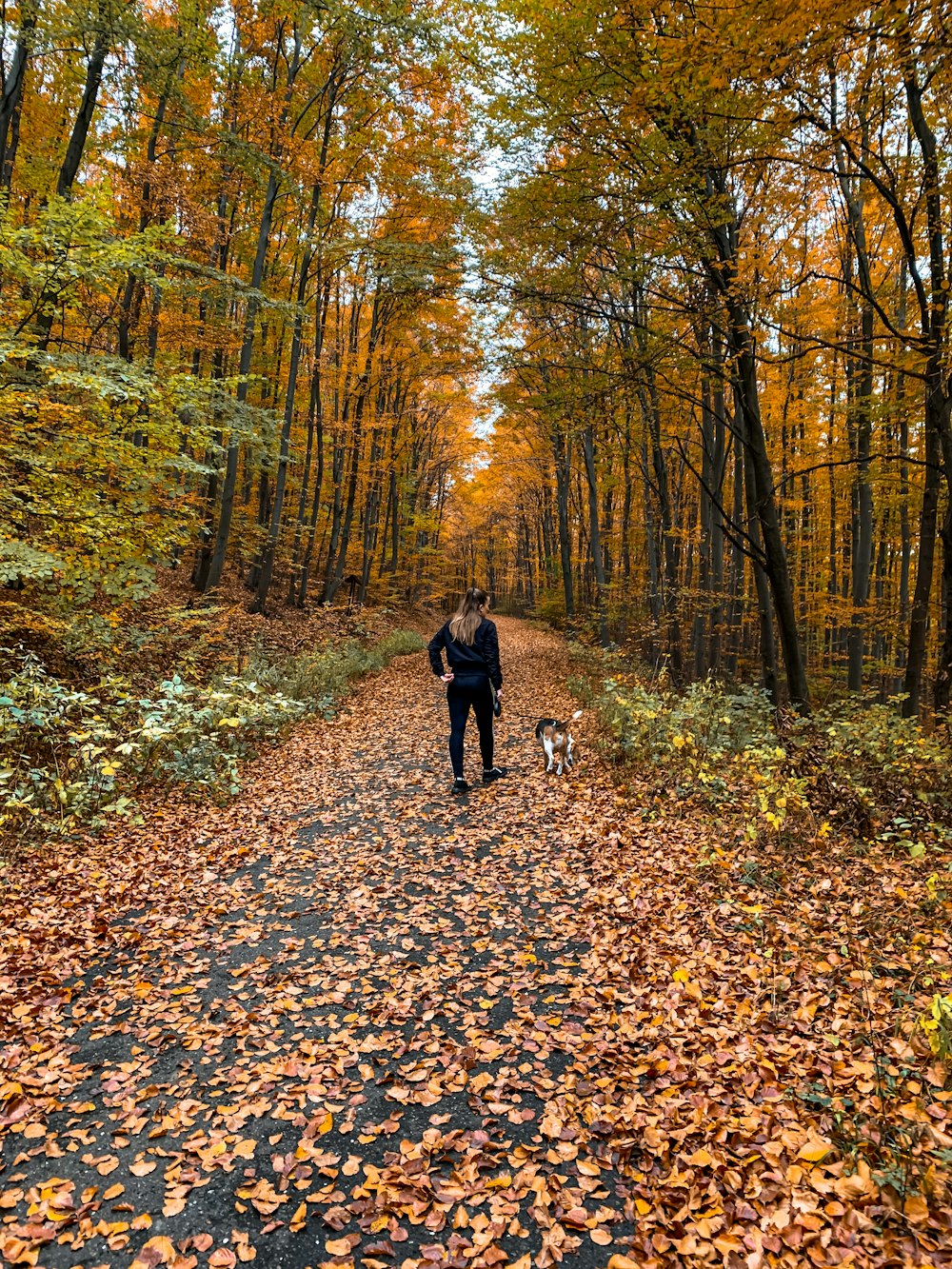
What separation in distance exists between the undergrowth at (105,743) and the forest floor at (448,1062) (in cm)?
58

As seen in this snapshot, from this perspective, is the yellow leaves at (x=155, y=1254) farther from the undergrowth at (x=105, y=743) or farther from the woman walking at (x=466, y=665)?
the woman walking at (x=466, y=665)

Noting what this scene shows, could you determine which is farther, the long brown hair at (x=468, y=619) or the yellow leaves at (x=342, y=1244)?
the long brown hair at (x=468, y=619)

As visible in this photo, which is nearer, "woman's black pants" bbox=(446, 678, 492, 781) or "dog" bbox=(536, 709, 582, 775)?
"woman's black pants" bbox=(446, 678, 492, 781)

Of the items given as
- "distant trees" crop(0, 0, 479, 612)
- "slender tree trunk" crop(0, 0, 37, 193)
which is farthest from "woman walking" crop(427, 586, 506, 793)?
"slender tree trunk" crop(0, 0, 37, 193)

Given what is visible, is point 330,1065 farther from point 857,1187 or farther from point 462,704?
point 462,704

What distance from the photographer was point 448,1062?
121 inches

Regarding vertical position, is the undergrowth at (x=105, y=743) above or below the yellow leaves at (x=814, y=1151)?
above

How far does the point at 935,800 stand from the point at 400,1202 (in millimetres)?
Result: 5562

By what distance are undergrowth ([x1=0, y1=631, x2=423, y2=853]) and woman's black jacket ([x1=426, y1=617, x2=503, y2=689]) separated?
7.74 ft

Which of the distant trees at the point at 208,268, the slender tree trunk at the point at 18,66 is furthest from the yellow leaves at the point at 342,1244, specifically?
the slender tree trunk at the point at 18,66

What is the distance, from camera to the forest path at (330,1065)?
2.25 metres

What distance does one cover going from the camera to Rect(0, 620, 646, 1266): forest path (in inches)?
88.7

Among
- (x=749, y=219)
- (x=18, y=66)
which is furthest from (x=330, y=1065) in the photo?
(x=18, y=66)

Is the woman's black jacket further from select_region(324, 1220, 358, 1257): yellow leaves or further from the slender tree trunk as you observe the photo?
the slender tree trunk
